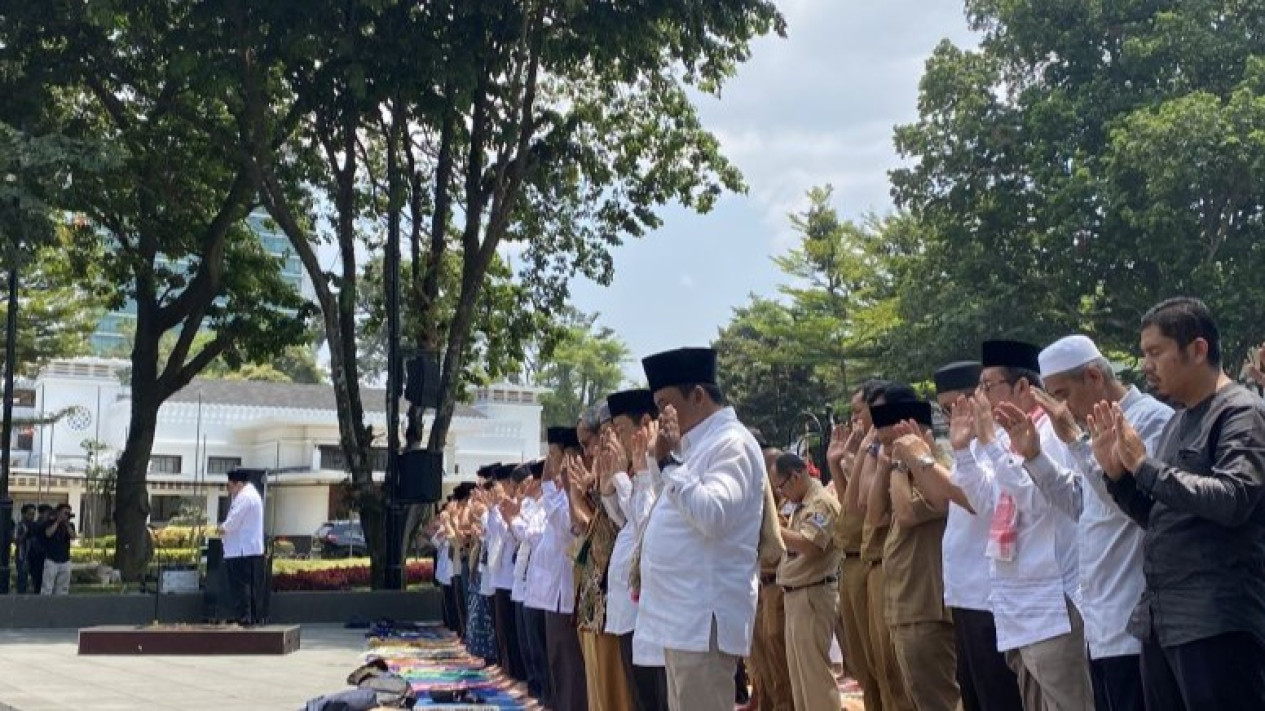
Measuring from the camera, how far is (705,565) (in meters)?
5.20

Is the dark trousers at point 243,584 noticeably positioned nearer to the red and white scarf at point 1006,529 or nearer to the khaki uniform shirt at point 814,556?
the khaki uniform shirt at point 814,556

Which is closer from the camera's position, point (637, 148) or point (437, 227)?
point (437, 227)

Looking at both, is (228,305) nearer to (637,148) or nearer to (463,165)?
(463,165)

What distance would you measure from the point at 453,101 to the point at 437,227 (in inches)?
88.7

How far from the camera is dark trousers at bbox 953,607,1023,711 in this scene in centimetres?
550

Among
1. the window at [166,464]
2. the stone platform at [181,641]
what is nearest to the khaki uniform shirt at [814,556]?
the stone platform at [181,641]

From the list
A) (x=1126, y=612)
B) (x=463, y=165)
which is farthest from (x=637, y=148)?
(x=1126, y=612)

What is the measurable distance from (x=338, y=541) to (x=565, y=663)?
92.9ft

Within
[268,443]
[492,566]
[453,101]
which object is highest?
[453,101]

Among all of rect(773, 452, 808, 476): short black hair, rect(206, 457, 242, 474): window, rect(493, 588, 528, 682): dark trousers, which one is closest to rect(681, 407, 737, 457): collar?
rect(773, 452, 808, 476): short black hair

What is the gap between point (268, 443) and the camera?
43125 millimetres

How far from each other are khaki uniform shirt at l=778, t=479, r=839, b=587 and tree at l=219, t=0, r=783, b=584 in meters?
10.3

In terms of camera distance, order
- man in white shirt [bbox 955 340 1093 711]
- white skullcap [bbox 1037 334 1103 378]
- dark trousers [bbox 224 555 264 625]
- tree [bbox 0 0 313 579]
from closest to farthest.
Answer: white skullcap [bbox 1037 334 1103 378], man in white shirt [bbox 955 340 1093 711], dark trousers [bbox 224 555 264 625], tree [bbox 0 0 313 579]

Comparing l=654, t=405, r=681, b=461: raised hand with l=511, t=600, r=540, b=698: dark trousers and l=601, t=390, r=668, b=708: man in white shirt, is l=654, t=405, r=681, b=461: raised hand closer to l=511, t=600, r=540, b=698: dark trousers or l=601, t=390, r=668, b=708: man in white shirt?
l=601, t=390, r=668, b=708: man in white shirt
